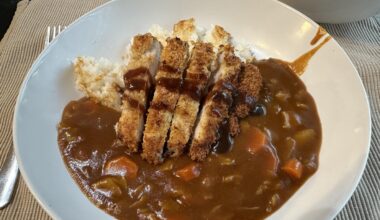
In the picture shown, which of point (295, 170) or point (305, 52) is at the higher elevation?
point (305, 52)

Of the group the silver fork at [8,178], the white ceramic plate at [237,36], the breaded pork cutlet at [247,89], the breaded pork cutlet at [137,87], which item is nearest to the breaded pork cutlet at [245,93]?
the breaded pork cutlet at [247,89]

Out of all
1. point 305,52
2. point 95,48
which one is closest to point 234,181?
point 305,52

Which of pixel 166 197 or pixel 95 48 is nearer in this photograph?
pixel 166 197

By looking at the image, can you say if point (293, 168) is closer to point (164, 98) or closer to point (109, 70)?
point (164, 98)

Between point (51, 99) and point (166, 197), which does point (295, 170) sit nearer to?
point (166, 197)

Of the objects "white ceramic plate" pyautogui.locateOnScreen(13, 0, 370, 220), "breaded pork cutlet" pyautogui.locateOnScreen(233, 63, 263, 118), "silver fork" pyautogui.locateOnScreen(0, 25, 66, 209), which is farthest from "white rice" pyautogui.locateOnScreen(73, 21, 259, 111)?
"silver fork" pyautogui.locateOnScreen(0, 25, 66, 209)
